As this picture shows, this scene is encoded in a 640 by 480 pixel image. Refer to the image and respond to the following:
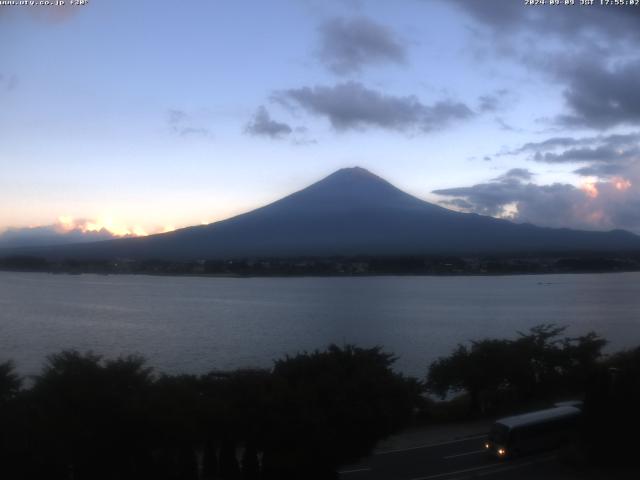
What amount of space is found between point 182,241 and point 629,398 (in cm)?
7063

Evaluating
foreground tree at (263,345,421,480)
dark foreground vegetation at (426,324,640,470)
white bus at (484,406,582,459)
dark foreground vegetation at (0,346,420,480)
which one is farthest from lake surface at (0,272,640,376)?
dark foreground vegetation at (0,346,420,480)

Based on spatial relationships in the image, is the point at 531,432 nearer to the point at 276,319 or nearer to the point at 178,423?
the point at 178,423

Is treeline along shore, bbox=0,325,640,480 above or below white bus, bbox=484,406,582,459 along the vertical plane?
above

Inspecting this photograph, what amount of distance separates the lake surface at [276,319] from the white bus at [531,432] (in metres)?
7.40

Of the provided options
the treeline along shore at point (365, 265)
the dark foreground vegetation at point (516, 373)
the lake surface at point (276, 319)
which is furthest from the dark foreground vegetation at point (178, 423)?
the treeline along shore at point (365, 265)

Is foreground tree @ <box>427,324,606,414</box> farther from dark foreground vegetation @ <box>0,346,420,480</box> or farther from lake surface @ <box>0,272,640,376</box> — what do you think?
dark foreground vegetation @ <box>0,346,420,480</box>

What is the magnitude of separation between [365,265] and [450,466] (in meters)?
46.4

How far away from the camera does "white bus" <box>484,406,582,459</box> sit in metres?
7.27

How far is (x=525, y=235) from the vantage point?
73.9 meters

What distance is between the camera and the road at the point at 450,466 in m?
6.70

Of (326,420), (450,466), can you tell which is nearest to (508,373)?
(450,466)

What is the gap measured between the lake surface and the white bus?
291 inches

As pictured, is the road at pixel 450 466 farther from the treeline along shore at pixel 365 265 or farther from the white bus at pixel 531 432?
the treeline along shore at pixel 365 265

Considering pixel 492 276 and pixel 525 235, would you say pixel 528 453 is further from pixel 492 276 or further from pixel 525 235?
pixel 525 235
